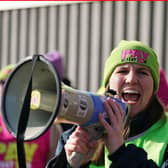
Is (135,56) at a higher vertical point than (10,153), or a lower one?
higher

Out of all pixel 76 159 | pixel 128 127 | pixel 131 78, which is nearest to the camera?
pixel 76 159

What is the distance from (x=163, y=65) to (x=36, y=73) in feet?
19.8

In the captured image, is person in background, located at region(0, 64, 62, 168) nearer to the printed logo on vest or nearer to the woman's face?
the printed logo on vest

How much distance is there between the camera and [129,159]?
8.32 ft

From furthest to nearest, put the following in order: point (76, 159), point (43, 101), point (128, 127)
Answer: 1. point (128, 127)
2. point (76, 159)
3. point (43, 101)

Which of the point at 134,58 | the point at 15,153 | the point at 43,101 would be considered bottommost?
the point at 15,153

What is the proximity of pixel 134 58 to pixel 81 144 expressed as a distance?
61 centimetres

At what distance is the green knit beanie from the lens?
9.80ft

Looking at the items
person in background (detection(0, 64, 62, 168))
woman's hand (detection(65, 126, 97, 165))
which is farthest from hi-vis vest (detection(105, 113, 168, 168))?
person in background (detection(0, 64, 62, 168))

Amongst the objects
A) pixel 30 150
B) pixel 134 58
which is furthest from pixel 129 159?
pixel 30 150

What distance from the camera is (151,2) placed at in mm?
8570

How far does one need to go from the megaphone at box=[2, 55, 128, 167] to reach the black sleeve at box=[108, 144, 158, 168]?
0.34ft

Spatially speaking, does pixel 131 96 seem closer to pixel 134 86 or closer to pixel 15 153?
pixel 134 86

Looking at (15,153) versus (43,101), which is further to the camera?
(15,153)
